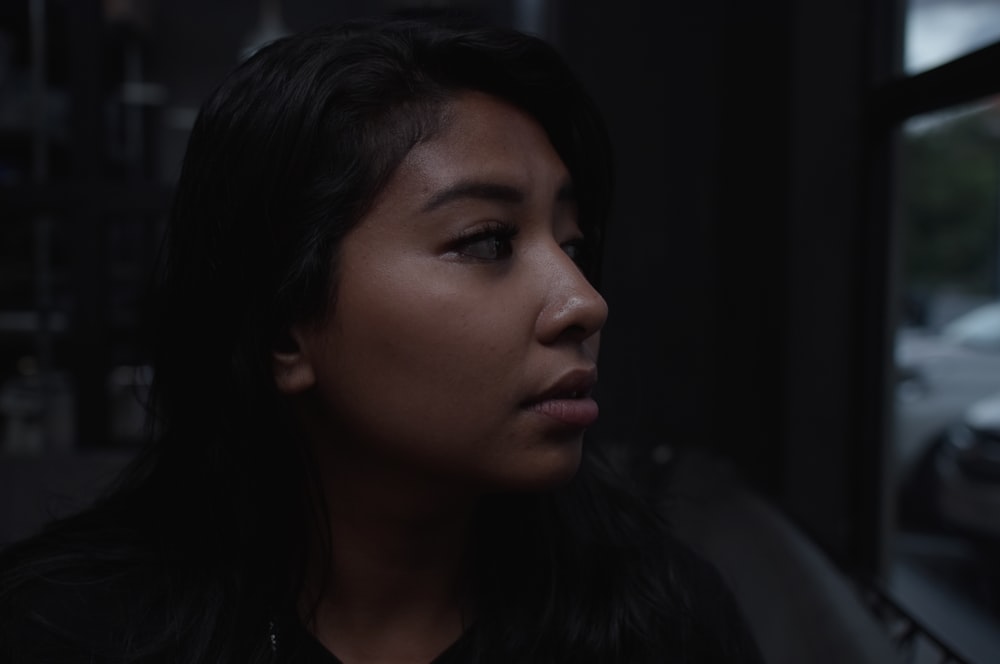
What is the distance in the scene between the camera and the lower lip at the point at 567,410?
3.15 feet

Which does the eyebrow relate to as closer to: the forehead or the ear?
the forehead

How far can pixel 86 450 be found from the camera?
9.14ft

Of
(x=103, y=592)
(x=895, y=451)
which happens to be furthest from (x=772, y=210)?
(x=103, y=592)

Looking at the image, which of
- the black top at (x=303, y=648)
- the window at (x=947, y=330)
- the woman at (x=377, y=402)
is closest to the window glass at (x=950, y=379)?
the window at (x=947, y=330)

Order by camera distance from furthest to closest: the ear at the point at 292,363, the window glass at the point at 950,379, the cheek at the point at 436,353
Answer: the window glass at the point at 950,379, the ear at the point at 292,363, the cheek at the point at 436,353

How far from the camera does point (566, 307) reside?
96cm

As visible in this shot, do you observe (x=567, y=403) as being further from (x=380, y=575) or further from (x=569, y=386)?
(x=380, y=575)

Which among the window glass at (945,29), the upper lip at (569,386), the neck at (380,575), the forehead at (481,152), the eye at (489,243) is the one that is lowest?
the neck at (380,575)

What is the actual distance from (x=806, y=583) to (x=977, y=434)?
63cm

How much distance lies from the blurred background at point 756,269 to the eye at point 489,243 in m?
→ 0.78

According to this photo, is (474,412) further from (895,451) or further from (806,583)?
(895,451)

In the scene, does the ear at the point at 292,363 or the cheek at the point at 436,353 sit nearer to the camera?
the cheek at the point at 436,353

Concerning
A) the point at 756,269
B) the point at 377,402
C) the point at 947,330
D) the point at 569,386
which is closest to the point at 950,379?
the point at 947,330

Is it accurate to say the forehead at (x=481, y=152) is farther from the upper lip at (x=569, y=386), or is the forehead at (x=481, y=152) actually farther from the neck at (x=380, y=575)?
the neck at (x=380, y=575)
